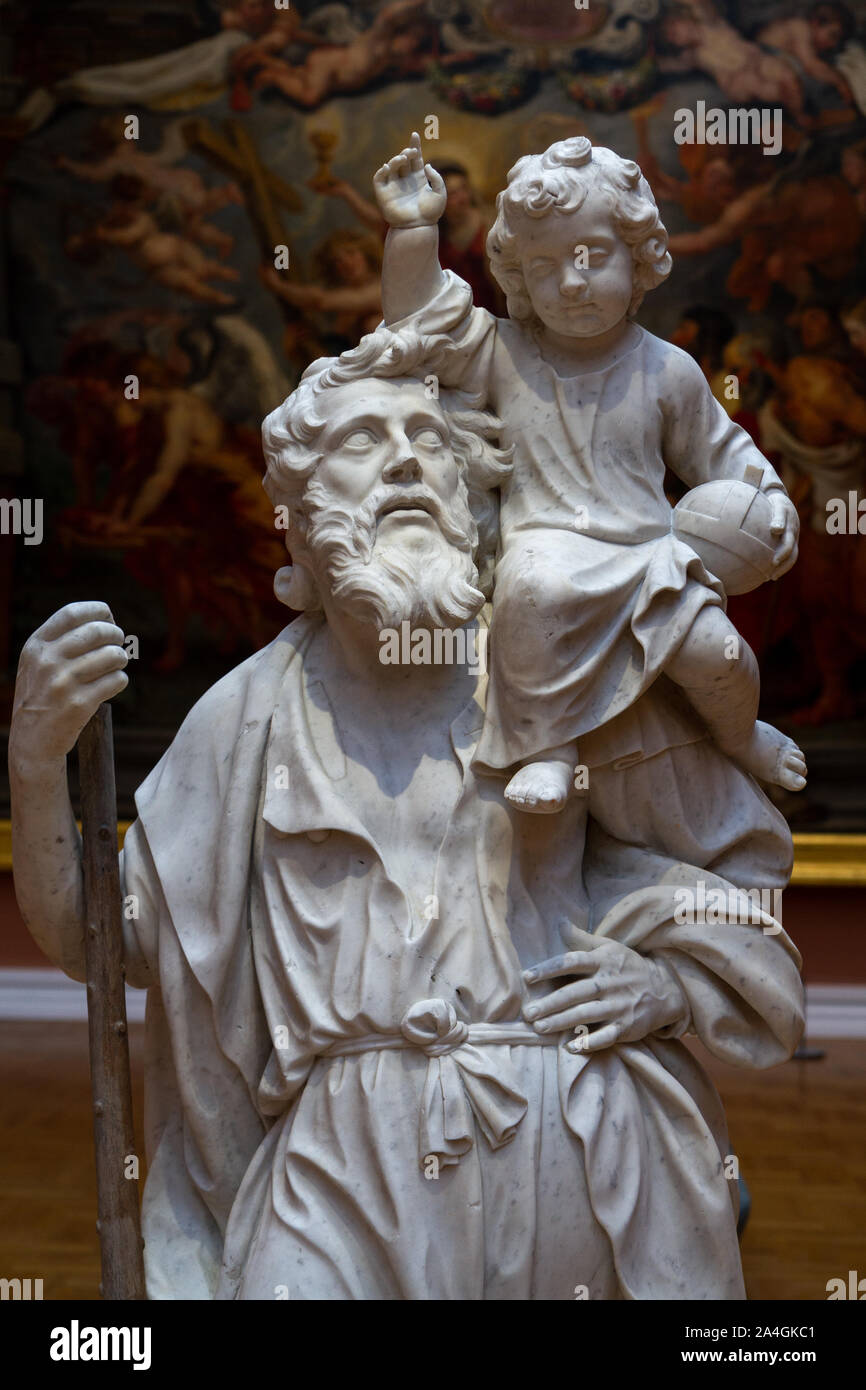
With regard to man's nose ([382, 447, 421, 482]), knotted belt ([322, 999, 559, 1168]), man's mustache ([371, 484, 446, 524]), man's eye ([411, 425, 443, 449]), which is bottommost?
knotted belt ([322, 999, 559, 1168])

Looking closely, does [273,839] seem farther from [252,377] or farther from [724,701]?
[252,377]

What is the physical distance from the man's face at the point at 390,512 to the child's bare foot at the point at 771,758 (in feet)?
2.16

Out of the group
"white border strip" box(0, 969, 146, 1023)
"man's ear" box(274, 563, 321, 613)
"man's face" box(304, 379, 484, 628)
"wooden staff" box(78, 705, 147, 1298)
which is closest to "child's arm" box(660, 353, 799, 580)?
"man's face" box(304, 379, 484, 628)

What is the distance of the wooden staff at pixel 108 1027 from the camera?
3402mm

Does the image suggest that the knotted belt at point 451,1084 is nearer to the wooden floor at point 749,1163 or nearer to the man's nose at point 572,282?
the man's nose at point 572,282

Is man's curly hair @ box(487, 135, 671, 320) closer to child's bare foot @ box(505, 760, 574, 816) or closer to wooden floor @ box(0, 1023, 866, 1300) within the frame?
child's bare foot @ box(505, 760, 574, 816)

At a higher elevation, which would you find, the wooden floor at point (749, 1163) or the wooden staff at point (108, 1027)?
the wooden staff at point (108, 1027)

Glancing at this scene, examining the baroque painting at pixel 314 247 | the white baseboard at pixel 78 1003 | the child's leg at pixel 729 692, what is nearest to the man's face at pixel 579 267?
the child's leg at pixel 729 692

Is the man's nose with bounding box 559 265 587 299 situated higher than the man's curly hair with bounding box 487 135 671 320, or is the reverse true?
the man's curly hair with bounding box 487 135 671 320

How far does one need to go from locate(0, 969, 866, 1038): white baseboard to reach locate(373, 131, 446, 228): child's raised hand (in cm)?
622

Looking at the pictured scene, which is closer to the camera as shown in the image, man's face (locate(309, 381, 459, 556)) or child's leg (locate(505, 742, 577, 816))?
child's leg (locate(505, 742, 577, 816))

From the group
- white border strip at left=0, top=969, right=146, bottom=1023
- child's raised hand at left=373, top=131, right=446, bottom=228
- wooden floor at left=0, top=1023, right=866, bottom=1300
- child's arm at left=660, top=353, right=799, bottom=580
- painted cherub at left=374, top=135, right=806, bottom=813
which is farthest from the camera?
white border strip at left=0, top=969, right=146, bottom=1023

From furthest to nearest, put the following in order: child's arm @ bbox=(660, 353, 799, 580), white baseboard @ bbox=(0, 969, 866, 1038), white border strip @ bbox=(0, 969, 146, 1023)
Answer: white border strip @ bbox=(0, 969, 146, 1023)
white baseboard @ bbox=(0, 969, 866, 1038)
child's arm @ bbox=(660, 353, 799, 580)

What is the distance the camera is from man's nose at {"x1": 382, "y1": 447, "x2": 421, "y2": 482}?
3.43m
